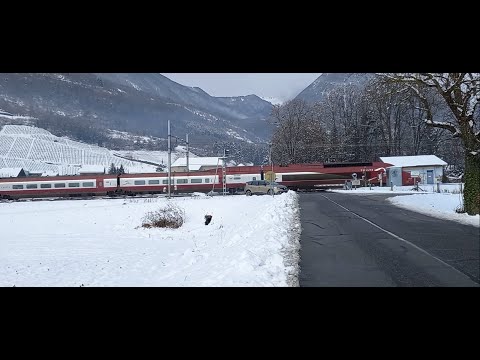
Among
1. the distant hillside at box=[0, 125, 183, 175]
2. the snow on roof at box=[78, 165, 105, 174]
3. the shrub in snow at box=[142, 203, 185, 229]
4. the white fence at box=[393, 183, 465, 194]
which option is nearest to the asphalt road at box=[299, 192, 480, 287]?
the white fence at box=[393, 183, 465, 194]

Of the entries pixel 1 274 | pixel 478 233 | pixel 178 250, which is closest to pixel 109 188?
pixel 178 250

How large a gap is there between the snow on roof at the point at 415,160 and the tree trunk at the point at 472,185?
55cm

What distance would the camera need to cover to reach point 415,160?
5.24 metres

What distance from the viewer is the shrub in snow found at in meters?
17.8

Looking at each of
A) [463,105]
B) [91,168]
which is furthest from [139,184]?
[463,105]

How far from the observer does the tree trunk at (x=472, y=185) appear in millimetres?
3639

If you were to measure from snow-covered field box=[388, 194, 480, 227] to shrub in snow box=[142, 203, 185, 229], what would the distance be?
13.1 meters

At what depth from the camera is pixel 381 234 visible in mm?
5172

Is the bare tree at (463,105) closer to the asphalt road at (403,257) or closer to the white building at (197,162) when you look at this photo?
the asphalt road at (403,257)

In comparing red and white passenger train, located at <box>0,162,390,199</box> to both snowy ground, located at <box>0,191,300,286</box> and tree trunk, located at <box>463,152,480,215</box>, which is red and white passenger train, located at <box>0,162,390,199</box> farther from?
tree trunk, located at <box>463,152,480,215</box>

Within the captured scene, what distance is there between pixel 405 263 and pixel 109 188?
136 ft

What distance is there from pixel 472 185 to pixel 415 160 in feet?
4.97

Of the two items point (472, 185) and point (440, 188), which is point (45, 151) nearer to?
point (440, 188)
